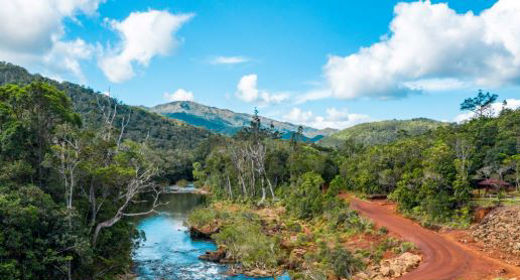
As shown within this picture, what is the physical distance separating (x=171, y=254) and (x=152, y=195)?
418 inches

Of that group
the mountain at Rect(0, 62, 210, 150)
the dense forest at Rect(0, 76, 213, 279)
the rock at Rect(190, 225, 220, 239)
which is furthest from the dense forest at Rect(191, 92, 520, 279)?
the mountain at Rect(0, 62, 210, 150)

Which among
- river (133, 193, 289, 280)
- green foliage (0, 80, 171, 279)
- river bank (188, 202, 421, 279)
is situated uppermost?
green foliage (0, 80, 171, 279)

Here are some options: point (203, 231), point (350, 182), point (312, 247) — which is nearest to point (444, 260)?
A: point (312, 247)

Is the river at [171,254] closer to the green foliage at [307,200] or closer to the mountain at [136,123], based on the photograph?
the green foliage at [307,200]

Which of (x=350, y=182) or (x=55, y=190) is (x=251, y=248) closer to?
(x=55, y=190)

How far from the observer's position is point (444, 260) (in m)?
28.6

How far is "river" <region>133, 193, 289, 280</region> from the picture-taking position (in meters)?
35.9

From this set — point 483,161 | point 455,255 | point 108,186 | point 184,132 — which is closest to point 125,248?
point 108,186

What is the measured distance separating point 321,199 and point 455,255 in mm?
24506

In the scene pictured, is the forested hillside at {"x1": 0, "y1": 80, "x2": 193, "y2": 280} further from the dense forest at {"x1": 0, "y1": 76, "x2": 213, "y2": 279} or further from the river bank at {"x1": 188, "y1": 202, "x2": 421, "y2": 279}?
the river bank at {"x1": 188, "y1": 202, "x2": 421, "y2": 279}

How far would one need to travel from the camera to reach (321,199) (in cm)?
5341

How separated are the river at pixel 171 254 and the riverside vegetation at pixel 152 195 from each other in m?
2.14

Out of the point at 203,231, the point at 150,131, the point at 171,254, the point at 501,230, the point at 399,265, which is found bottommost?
the point at 171,254

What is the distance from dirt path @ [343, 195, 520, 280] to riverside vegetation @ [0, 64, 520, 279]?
71.0 inches
